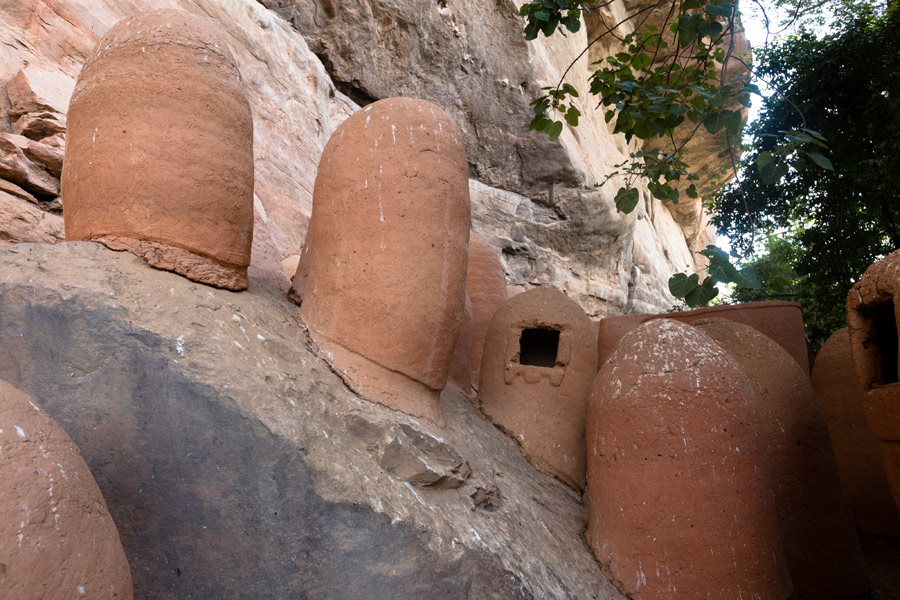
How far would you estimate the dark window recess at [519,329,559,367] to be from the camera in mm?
5121

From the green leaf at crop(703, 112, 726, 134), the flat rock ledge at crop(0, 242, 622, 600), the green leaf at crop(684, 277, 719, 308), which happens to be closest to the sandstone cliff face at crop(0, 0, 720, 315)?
the flat rock ledge at crop(0, 242, 622, 600)

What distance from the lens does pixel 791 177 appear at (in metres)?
8.89

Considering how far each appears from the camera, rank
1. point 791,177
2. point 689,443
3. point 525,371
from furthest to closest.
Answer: point 791,177
point 525,371
point 689,443

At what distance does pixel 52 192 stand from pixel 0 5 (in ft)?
5.21

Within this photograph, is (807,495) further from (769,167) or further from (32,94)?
(32,94)

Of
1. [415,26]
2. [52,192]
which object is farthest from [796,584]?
[415,26]

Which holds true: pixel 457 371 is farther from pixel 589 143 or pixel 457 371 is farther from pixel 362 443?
pixel 589 143

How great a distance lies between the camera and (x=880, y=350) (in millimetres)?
3453

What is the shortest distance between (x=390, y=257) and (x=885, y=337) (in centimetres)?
270

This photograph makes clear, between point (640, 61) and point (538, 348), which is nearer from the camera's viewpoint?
point (640, 61)

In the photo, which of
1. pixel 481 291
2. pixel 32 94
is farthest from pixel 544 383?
pixel 32 94

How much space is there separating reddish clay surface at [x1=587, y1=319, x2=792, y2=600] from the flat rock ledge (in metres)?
0.52

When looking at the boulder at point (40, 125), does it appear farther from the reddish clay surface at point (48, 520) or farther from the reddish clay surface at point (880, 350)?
the reddish clay surface at point (880, 350)

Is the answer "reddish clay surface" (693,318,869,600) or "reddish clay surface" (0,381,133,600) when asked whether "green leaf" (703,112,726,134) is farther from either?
"reddish clay surface" (0,381,133,600)
